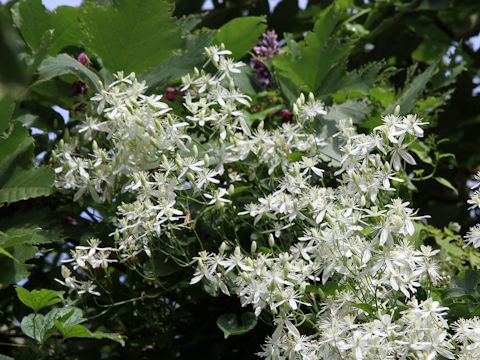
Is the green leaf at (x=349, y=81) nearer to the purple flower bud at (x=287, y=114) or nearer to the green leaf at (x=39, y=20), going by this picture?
the purple flower bud at (x=287, y=114)

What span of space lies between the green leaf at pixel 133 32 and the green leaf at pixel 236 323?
0.52m

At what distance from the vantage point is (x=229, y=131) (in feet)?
3.98

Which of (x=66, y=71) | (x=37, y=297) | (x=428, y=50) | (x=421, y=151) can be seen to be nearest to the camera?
(x=37, y=297)

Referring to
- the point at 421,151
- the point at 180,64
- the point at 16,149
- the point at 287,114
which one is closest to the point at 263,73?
the point at 287,114

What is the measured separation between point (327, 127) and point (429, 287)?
1.62 feet

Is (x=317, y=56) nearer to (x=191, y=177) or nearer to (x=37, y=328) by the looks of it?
(x=191, y=177)

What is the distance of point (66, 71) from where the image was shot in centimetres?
136

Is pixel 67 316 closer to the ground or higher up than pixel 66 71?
closer to the ground

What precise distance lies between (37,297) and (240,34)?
0.71 meters

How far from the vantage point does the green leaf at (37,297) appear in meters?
1.08

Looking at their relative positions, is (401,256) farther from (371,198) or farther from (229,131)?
(229,131)

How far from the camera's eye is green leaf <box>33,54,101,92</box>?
135 cm

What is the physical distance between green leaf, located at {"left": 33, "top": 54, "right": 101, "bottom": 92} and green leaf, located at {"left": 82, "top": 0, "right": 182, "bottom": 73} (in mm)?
61

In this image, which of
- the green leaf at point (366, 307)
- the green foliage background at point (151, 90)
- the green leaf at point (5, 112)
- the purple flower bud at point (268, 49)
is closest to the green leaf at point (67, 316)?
the green foliage background at point (151, 90)
